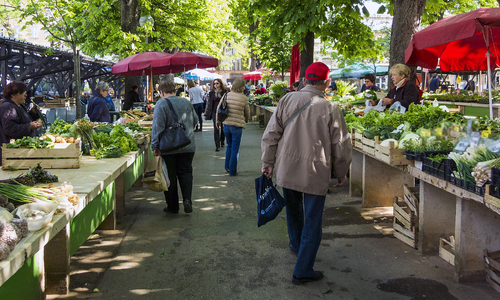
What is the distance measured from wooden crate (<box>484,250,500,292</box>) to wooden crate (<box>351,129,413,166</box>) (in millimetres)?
1252

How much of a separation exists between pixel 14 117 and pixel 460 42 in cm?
716

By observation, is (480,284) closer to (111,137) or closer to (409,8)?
(111,137)

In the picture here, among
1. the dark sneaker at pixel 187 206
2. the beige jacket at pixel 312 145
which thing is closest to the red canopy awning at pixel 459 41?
the beige jacket at pixel 312 145

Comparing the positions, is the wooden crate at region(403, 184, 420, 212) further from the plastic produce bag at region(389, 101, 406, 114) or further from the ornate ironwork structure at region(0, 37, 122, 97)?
the ornate ironwork structure at region(0, 37, 122, 97)

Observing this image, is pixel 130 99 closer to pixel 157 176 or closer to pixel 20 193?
pixel 157 176

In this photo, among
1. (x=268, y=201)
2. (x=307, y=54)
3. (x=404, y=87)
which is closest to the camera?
(x=268, y=201)

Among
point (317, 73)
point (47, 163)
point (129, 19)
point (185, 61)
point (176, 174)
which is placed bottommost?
point (176, 174)

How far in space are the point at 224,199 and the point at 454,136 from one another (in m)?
3.58

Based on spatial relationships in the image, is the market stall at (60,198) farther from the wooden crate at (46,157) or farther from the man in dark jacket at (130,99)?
the man in dark jacket at (130,99)

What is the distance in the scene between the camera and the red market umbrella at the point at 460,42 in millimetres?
5414

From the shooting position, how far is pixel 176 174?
20.6 feet

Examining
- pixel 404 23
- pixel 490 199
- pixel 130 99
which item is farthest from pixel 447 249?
pixel 130 99

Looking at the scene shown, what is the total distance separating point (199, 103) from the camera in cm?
1586

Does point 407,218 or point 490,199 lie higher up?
point 490,199
